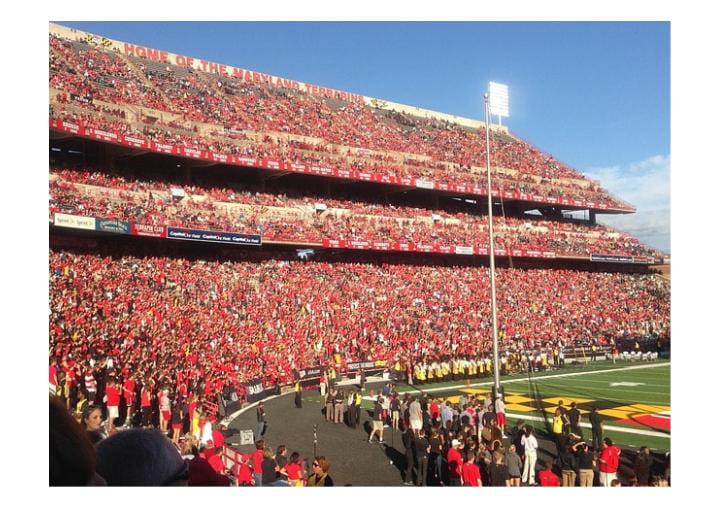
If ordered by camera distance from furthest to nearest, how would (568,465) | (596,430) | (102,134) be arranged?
(102,134)
(596,430)
(568,465)

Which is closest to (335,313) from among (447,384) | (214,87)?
(447,384)

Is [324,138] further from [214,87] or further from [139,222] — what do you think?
[139,222]

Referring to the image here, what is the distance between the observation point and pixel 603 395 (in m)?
21.5

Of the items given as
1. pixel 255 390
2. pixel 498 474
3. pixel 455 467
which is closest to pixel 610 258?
pixel 255 390

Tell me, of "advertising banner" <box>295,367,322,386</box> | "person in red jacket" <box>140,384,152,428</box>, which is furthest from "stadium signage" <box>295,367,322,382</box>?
"person in red jacket" <box>140,384,152,428</box>

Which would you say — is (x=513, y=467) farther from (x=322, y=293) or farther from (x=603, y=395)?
(x=322, y=293)

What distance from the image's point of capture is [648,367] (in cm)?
2878

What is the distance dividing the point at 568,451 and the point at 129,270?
19982mm

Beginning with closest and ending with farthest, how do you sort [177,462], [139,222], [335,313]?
[177,462] < [139,222] < [335,313]

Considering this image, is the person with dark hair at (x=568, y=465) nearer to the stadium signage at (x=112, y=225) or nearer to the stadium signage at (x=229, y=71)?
the stadium signage at (x=112, y=225)

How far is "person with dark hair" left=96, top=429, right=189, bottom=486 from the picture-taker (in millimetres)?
2133

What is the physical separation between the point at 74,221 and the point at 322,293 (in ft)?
38.5

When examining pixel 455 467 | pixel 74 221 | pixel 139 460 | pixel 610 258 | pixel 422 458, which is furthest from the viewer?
pixel 610 258

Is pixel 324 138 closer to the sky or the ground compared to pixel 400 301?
closer to the sky
